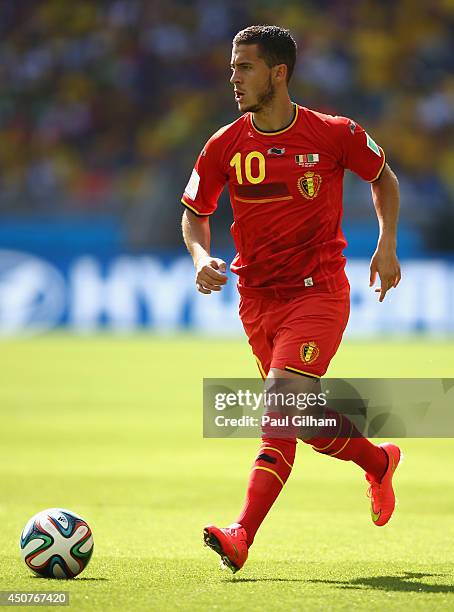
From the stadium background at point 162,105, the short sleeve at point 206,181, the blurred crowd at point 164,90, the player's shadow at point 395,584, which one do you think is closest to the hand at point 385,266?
the short sleeve at point 206,181

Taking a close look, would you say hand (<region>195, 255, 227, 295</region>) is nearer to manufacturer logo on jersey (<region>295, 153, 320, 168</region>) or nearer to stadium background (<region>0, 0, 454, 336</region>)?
manufacturer logo on jersey (<region>295, 153, 320, 168</region>)

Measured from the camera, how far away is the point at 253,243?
5520 millimetres

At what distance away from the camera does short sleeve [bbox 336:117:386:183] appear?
5.47m

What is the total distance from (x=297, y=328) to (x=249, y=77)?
46.5 inches

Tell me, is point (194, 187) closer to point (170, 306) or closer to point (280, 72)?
point (280, 72)

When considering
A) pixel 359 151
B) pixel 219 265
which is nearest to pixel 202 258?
pixel 219 265

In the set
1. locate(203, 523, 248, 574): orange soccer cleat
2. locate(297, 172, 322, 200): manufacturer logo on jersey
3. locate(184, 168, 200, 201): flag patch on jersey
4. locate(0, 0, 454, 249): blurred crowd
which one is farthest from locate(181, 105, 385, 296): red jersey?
locate(0, 0, 454, 249): blurred crowd

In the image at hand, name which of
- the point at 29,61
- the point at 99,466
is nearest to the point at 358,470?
the point at 99,466

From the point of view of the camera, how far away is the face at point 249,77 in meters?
5.35

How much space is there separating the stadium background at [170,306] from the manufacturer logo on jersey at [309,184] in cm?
172

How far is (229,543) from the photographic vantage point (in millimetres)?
4648

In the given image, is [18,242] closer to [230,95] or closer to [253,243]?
[230,95]

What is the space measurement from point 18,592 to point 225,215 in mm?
19539

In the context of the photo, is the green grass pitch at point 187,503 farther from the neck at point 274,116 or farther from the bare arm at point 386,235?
the neck at point 274,116
